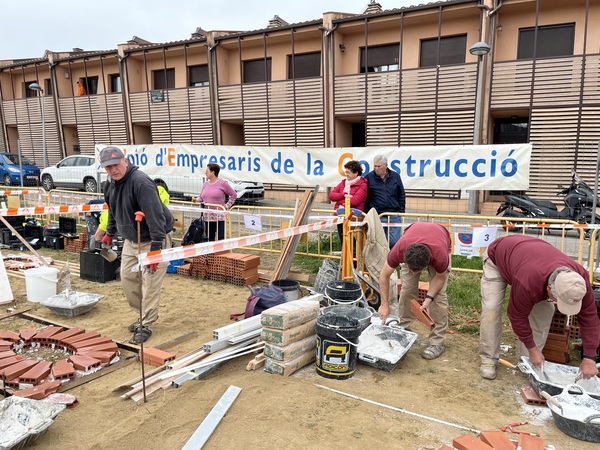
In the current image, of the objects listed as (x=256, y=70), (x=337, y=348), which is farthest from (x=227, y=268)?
(x=256, y=70)

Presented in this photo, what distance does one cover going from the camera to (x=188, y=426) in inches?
122

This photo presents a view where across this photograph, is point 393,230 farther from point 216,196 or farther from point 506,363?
point 216,196

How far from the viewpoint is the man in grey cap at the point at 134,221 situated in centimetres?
442

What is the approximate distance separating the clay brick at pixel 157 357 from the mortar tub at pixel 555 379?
10.5ft

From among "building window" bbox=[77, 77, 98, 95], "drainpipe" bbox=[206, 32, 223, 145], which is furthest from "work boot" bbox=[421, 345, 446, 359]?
"building window" bbox=[77, 77, 98, 95]

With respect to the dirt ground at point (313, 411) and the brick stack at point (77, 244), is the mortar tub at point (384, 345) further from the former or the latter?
the brick stack at point (77, 244)

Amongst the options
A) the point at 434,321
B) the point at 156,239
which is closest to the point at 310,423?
the point at 434,321

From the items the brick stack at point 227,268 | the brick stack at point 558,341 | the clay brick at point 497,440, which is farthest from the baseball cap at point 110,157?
the brick stack at point 558,341

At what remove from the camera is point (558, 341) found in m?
4.16

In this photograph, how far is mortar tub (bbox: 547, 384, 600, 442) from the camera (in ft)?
9.80

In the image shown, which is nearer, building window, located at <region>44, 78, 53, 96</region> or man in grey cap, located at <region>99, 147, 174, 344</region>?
man in grey cap, located at <region>99, 147, 174, 344</region>

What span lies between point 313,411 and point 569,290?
2.02 meters

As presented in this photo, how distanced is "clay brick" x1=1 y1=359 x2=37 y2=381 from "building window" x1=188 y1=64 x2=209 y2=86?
18.4 meters

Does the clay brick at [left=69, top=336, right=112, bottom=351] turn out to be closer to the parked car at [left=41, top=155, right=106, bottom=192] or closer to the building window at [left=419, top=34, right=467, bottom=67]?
the building window at [left=419, top=34, right=467, bottom=67]
